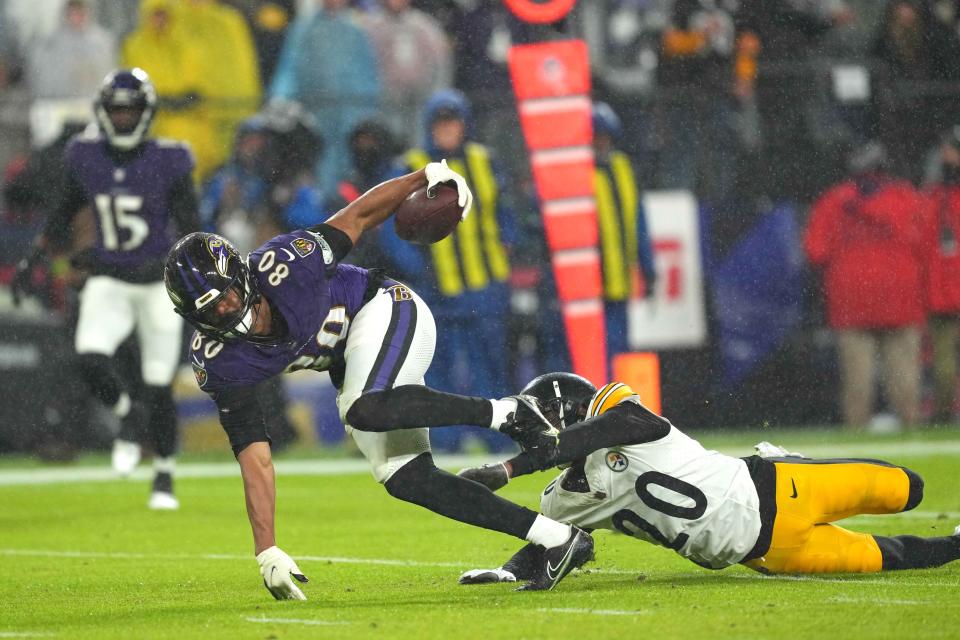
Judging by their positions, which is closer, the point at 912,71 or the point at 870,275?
the point at 870,275

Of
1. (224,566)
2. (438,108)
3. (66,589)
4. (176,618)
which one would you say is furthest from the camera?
(438,108)

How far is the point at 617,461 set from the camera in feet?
16.5

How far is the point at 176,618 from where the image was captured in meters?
4.79

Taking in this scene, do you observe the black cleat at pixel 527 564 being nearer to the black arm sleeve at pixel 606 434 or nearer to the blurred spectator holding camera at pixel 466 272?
the black arm sleeve at pixel 606 434

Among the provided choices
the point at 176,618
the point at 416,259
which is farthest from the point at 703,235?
the point at 176,618

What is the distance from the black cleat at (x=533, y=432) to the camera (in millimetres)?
4820

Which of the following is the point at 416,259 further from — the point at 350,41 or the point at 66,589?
the point at 66,589

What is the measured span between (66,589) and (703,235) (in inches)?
293

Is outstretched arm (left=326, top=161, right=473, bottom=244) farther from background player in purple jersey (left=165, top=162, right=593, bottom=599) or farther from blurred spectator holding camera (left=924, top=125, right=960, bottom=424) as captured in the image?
blurred spectator holding camera (left=924, top=125, right=960, bottom=424)

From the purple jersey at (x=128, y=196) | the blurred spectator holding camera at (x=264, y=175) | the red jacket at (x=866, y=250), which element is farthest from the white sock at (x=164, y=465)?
the red jacket at (x=866, y=250)

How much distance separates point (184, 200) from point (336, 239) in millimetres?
3633

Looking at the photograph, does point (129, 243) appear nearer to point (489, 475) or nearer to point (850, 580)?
point (489, 475)

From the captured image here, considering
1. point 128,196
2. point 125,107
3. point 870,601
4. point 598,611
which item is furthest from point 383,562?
point 125,107

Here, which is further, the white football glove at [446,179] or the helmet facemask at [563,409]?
the white football glove at [446,179]
